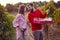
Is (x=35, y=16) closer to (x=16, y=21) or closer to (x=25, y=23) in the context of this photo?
(x=25, y=23)

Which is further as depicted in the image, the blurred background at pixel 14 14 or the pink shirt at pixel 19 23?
the blurred background at pixel 14 14

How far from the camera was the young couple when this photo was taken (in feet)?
11.8

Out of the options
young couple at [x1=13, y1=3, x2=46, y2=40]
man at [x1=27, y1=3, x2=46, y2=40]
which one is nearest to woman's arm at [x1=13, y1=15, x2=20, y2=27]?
young couple at [x1=13, y1=3, x2=46, y2=40]

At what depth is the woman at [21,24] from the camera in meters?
3.59

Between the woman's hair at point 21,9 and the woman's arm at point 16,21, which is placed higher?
the woman's hair at point 21,9

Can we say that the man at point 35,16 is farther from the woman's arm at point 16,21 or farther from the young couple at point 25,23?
the woman's arm at point 16,21

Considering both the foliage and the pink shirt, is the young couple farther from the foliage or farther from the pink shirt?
the foliage

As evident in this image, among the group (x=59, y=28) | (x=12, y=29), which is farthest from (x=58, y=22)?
(x=12, y=29)

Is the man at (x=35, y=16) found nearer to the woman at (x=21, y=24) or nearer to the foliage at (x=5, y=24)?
the woman at (x=21, y=24)

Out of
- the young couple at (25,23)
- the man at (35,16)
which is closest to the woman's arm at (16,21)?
the young couple at (25,23)

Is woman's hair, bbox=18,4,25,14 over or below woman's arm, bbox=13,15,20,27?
over

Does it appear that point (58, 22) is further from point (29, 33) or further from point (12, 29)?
point (12, 29)

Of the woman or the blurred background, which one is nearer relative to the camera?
the woman

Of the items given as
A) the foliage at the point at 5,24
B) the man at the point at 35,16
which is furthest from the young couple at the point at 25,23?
the foliage at the point at 5,24
